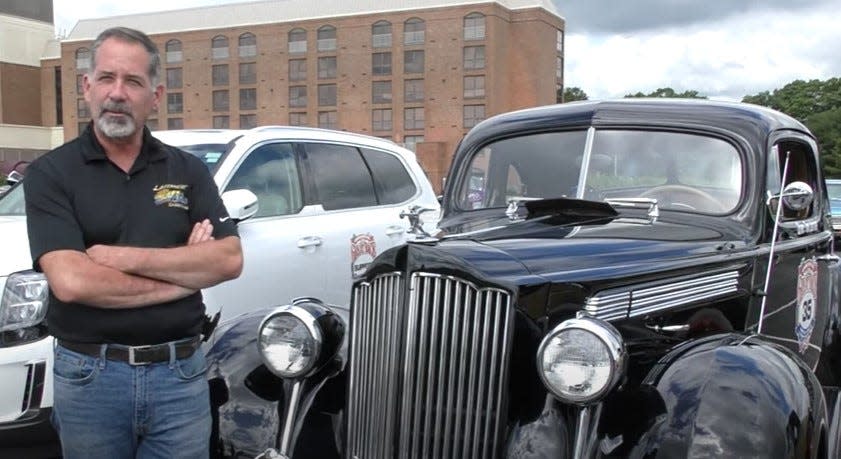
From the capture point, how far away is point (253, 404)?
352cm

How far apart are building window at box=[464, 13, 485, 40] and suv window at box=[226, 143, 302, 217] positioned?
6101 cm

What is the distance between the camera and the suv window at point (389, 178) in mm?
6738

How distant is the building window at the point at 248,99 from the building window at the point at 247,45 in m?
3.06

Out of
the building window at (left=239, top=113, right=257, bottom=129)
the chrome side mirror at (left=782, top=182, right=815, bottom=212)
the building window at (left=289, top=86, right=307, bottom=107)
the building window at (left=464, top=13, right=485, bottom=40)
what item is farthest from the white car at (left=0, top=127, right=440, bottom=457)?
the building window at (left=239, top=113, right=257, bottom=129)

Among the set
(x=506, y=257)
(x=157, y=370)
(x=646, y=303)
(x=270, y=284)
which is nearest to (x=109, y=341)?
(x=157, y=370)

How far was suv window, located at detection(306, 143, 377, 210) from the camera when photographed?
6102mm

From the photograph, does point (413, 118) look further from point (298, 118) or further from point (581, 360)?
point (581, 360)

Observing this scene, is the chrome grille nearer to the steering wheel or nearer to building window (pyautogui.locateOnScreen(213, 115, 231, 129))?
the steering wheel

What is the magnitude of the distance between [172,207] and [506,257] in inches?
47.1

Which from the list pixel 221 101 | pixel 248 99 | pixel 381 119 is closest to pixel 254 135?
pixel 381 119

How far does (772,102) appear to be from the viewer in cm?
8181

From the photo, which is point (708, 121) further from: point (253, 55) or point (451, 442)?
point (253, 55)

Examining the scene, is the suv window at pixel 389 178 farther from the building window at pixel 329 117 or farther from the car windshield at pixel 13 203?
the building window at pixel 329 117

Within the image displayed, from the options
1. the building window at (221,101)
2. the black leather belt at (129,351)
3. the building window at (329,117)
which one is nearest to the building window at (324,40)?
the building window at (329,117)
